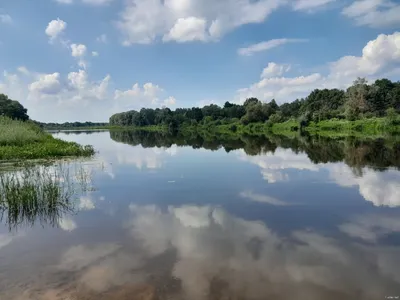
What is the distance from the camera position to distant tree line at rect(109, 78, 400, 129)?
219 feet

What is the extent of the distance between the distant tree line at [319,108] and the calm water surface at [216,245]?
48.7m

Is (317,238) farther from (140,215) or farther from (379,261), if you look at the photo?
(140,215)

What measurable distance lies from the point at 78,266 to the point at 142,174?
12.0 metres

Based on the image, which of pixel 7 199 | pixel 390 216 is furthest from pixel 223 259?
pixel 7 199

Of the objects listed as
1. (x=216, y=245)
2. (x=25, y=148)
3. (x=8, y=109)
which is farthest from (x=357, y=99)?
(x=8, y=109)

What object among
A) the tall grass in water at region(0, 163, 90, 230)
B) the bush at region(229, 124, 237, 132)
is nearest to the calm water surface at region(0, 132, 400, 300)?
the tall grass in water at region(0, 163, 90, 230)

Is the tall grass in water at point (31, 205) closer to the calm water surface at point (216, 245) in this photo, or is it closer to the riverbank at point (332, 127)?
the calm water surface at point (216, 245)

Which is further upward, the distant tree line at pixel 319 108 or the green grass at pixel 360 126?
the distant tree line at pixel 319 108

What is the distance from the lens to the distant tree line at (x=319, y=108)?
6681 centimetres

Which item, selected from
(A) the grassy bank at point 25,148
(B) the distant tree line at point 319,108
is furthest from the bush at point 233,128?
(A) the grassy bank at point 25,148

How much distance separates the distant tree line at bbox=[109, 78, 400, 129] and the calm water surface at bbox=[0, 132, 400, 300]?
160 feet

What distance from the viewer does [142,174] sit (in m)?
18.8

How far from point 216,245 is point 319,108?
3603 inches

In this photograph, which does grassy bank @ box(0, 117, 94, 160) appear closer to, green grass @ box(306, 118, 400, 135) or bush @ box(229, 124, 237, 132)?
green grass @ box(306, 118, 400, 135)
